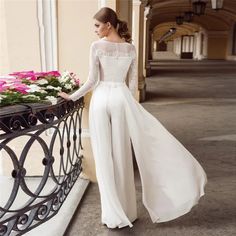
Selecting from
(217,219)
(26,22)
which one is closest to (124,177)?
(217,219)

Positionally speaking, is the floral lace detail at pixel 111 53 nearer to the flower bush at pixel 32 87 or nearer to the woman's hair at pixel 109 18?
the woman's hair at pixel 109 18

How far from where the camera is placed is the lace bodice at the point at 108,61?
113 inches

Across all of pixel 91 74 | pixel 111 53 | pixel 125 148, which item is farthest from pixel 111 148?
pixel 111 53

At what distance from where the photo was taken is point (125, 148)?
312 cm

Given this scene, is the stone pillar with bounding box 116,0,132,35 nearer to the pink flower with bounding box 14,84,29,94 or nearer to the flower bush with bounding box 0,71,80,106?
the flower bush with bounding box 0,71,80,106

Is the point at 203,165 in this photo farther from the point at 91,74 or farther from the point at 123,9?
the point at 91,74

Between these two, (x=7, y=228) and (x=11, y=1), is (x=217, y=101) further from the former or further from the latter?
(x=7, y=228)

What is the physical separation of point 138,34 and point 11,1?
6479mm

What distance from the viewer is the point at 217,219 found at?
133 inches

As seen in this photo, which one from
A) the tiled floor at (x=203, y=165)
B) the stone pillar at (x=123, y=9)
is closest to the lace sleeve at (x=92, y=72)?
the tiled floor at (x=203, y=165)

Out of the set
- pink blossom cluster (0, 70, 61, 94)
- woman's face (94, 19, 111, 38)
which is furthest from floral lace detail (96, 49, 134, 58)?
pink blossom cluster (0, 70, 61, 94)

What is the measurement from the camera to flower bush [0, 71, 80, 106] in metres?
2.36
